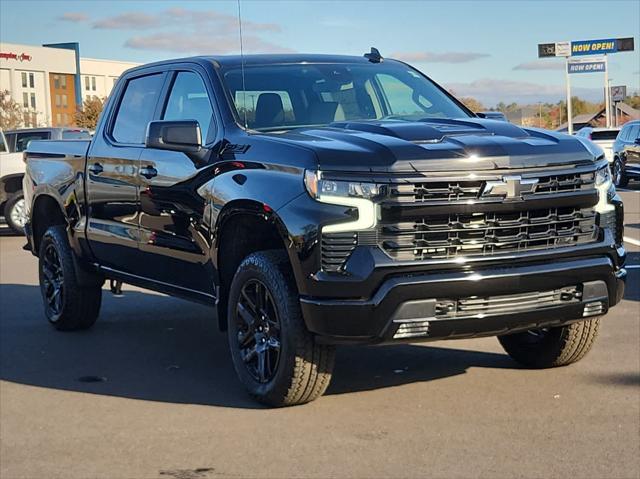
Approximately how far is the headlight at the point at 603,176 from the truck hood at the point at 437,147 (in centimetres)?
9

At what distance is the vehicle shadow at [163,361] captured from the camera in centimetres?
633

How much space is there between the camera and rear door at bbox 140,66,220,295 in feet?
20.6

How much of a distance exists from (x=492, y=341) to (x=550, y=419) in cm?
202

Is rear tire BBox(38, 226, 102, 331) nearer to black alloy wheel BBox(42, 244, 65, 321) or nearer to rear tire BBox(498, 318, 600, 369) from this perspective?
black alloy wheel BBox(42, 244, 65, 321)

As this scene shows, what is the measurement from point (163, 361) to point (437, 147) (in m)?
2.84

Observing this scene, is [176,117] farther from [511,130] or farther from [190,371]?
[511,130]

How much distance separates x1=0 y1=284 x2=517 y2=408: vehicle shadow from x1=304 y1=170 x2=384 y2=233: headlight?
4.54ft

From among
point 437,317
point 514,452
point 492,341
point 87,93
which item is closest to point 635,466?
point 514,452

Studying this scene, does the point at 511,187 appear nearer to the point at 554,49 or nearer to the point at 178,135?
the point at 178,135

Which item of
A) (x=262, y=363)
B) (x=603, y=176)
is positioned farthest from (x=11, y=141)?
(x=603, y=176)

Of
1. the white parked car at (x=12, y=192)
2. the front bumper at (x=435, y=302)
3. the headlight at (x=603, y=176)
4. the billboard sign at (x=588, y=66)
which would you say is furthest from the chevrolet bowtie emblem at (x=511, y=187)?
the billboard sign at (x=588, y=66)

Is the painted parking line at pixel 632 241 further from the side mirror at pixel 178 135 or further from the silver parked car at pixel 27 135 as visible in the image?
the silver parked car at pixel 27 135

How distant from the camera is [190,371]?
6.82 m

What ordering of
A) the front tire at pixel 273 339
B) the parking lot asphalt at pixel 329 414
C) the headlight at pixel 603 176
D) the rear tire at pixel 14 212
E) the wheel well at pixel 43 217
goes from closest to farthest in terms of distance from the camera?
the parking lot asphalt at pixel 329 414
the front tire at pixel 273 339
the headlight at pixel 603 176
the wheel well at pixel 43 217
the rear tire at pixel 14 212
